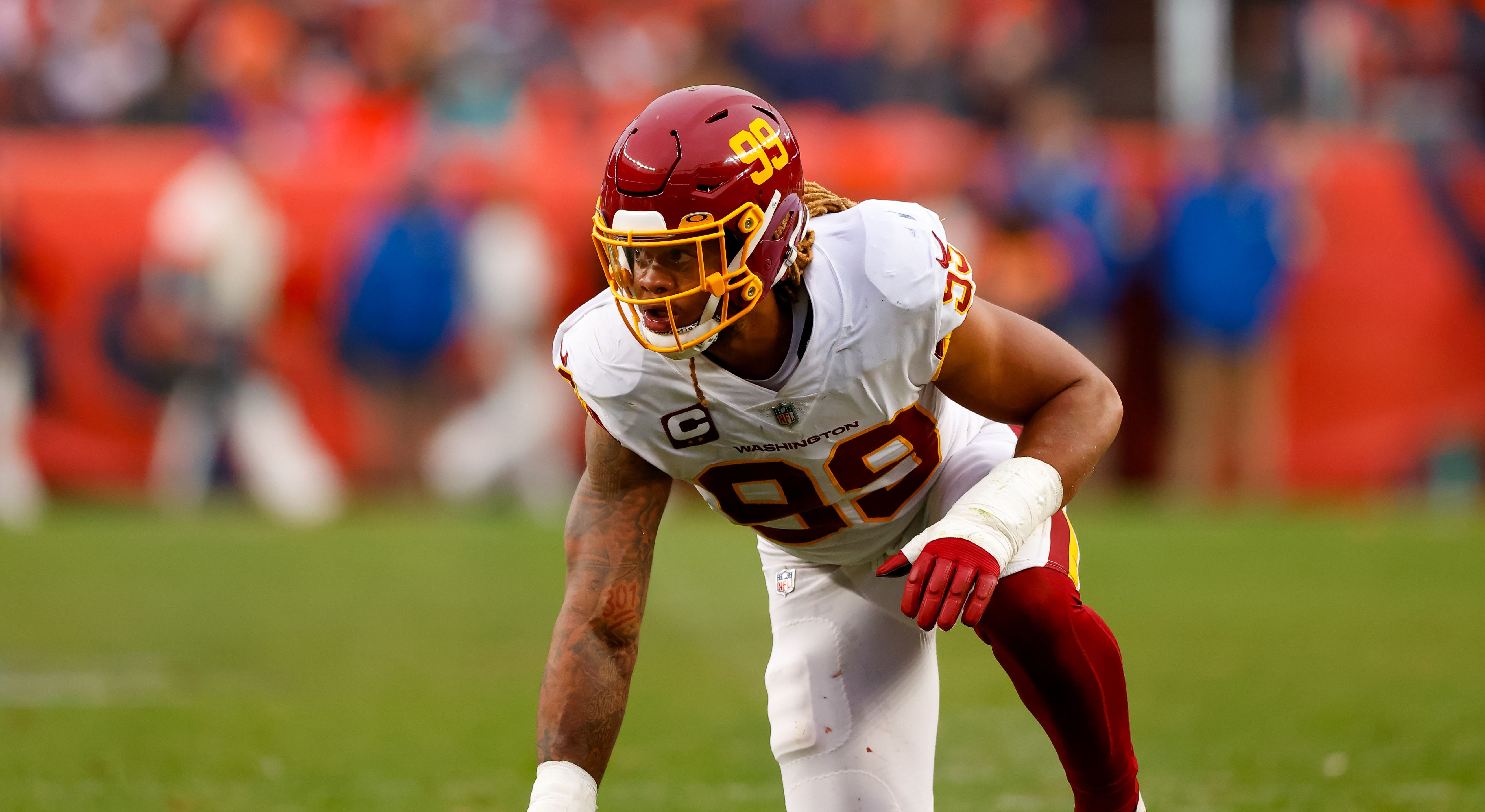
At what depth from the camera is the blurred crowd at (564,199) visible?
1017 cm

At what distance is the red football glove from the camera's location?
2895mm

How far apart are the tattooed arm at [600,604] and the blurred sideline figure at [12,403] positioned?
7.64 meters

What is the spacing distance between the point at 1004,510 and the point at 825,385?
390 mm

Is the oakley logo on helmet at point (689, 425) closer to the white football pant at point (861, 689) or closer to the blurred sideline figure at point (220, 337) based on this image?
the white football pant at point (861, 689)

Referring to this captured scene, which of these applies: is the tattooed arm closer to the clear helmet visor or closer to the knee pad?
the clear helmet visor

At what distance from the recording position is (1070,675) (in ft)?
10.0

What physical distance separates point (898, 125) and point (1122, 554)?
353 centimetres

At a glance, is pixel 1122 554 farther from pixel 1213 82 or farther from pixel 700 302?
pixel 700 302

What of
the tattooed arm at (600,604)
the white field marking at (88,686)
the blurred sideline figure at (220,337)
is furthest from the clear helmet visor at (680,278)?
the blurred sideline figure at (220,337)

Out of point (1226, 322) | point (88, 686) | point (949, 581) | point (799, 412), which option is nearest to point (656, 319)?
point (799, 412)

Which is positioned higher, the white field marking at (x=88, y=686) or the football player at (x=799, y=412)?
the football player at (x=799, y=412)

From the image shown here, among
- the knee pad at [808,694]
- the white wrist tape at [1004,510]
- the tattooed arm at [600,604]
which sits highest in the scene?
the white wrist tape at [1004,510]

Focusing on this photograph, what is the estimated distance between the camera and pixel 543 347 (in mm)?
10562

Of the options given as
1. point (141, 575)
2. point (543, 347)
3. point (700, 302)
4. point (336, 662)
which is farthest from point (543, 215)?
point (700, 302)
